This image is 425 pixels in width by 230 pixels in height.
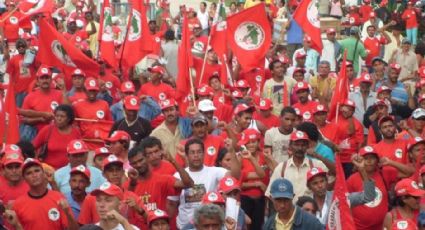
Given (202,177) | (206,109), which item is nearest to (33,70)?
(206,109)

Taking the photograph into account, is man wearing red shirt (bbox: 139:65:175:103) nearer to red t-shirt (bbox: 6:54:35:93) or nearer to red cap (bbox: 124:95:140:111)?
red t-shirt (bbox: 6:54:35:93)

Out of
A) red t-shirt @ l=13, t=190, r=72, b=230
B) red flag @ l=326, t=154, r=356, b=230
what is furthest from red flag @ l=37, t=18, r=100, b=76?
red flag @ l=326, t=154, r=356, b=230

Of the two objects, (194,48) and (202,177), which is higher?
(194,48)

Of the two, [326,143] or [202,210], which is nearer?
[202,210]

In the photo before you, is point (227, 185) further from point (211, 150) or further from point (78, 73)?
point (78, 73)

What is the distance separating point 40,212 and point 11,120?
114 inches

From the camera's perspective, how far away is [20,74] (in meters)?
15.2

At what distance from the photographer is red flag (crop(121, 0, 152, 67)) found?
15422 millimetres

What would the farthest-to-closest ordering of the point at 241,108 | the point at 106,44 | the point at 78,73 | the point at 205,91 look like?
1. the point at 106,44
2. the point at 78,73
3. the point at 205,91
4. the point at 241,108

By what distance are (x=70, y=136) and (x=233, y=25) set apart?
158 inches

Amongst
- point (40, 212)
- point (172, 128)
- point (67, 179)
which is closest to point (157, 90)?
point (172, 128)

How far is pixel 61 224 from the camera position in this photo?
9227mm

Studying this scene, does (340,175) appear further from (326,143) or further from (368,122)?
(368,122)

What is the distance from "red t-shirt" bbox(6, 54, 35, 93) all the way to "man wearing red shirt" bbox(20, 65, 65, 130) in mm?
1639
